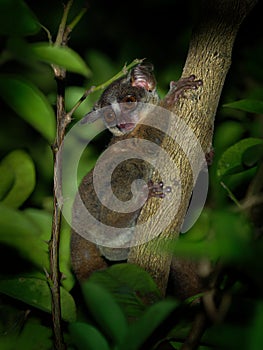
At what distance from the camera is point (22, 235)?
Result: 4.07 ft

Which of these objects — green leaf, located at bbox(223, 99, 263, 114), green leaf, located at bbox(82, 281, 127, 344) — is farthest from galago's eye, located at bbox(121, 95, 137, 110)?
green leaf, located at bbox(82, 281, 127, 344)

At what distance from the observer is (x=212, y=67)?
8.17ft


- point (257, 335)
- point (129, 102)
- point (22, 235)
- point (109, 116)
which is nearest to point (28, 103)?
point (22, 235)

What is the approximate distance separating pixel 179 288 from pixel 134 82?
1.59 m

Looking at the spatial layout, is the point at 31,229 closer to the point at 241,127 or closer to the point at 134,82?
the point at 241,127

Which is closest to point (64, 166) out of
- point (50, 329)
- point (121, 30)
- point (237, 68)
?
point (50, 329)

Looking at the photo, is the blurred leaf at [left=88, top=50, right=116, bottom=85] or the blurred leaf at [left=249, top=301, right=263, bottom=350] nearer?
the blurred leaf at [left=249, top=301, right=263, bottom=350]

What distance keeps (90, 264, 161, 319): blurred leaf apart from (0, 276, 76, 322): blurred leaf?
1.48ft

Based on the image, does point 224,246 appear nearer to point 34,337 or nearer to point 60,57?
point 60,57

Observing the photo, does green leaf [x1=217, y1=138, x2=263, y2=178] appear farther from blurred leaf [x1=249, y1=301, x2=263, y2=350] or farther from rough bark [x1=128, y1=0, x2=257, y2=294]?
blurred leaf [x1=249, y1=301, x2=263, y2=350]

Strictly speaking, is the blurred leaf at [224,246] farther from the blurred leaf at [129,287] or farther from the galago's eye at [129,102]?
the galago's eye at [129,102]

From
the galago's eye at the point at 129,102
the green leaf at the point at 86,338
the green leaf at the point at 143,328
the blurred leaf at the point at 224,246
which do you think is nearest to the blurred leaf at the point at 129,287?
the green leaf at the point at 86,338

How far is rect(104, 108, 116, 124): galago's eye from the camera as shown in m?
3.52

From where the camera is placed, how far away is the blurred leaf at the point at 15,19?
116 centimetres
